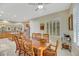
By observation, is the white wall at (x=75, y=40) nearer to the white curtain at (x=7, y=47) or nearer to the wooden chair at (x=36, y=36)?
the wooden chair at (x=36, y=36)

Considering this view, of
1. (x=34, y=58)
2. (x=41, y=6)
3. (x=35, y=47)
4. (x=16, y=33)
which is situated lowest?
(x=34, y=58)

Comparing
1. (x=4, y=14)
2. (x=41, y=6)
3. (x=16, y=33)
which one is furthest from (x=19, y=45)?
(x=41, y=6)

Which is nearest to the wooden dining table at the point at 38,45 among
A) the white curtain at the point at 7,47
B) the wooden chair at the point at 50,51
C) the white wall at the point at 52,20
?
the wooden chair at the point at 50,51

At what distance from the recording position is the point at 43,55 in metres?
1.91

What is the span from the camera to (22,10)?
1883 millimetres

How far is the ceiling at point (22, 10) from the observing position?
1874 mm

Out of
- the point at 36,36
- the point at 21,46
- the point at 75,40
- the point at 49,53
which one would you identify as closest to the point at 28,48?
the point at 21,46

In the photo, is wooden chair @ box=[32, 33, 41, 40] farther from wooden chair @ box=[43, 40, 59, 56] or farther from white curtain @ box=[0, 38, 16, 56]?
white curtain @ box=[0, 38, 16, 56]

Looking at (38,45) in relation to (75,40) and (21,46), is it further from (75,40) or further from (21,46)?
(75,40)

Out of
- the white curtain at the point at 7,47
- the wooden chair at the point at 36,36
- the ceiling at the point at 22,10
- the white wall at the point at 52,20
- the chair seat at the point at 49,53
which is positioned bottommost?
the chair seat at the point at 49,53

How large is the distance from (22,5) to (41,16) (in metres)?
0.33

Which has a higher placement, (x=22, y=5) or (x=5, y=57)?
(x=22, y=5)

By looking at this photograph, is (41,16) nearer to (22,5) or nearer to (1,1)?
(22,5)

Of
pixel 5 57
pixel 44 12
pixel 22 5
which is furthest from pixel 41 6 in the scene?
pixel 5 57
